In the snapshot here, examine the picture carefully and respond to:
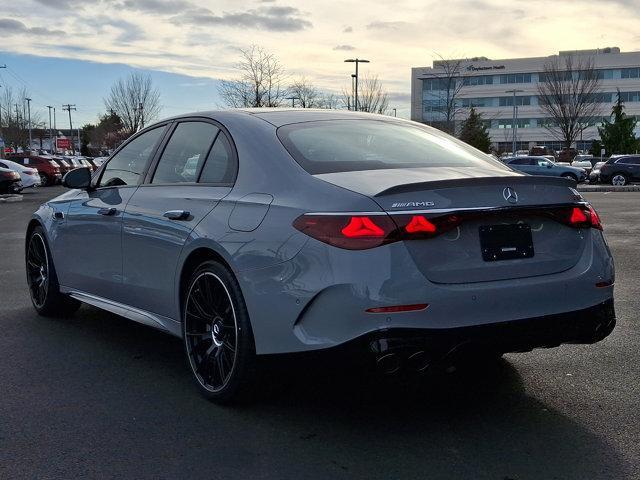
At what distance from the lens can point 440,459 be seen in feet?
11.2

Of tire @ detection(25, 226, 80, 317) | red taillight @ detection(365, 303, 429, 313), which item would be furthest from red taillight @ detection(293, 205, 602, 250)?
tire @ detection(25, 226, 80, 317)

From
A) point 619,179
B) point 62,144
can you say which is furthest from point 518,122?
point 619,179

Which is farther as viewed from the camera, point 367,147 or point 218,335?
point 367,147

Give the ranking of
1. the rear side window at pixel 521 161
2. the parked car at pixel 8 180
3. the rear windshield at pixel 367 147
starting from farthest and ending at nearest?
the rear side window at pixel 521 161 → the parked car at pixel 8 180 → the rear windshield at pixel 367 147

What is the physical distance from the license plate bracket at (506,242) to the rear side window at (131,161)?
2.48m

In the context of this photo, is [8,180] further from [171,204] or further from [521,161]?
[171,204]

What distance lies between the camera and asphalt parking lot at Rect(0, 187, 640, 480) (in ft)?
11.0

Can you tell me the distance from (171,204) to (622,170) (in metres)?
33.6

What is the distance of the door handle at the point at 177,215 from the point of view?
4.40 meters

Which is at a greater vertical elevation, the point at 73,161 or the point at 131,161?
the point at 131,161

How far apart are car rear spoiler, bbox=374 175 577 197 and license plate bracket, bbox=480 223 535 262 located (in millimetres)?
205

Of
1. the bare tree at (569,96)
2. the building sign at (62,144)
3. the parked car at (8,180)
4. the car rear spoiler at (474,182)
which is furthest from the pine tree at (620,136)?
the building sign at (62,144)

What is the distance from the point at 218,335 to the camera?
419cm

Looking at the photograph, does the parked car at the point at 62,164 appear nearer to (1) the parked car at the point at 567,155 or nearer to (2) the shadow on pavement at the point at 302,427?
(2) the shadow on pavement at the point at 302,427
